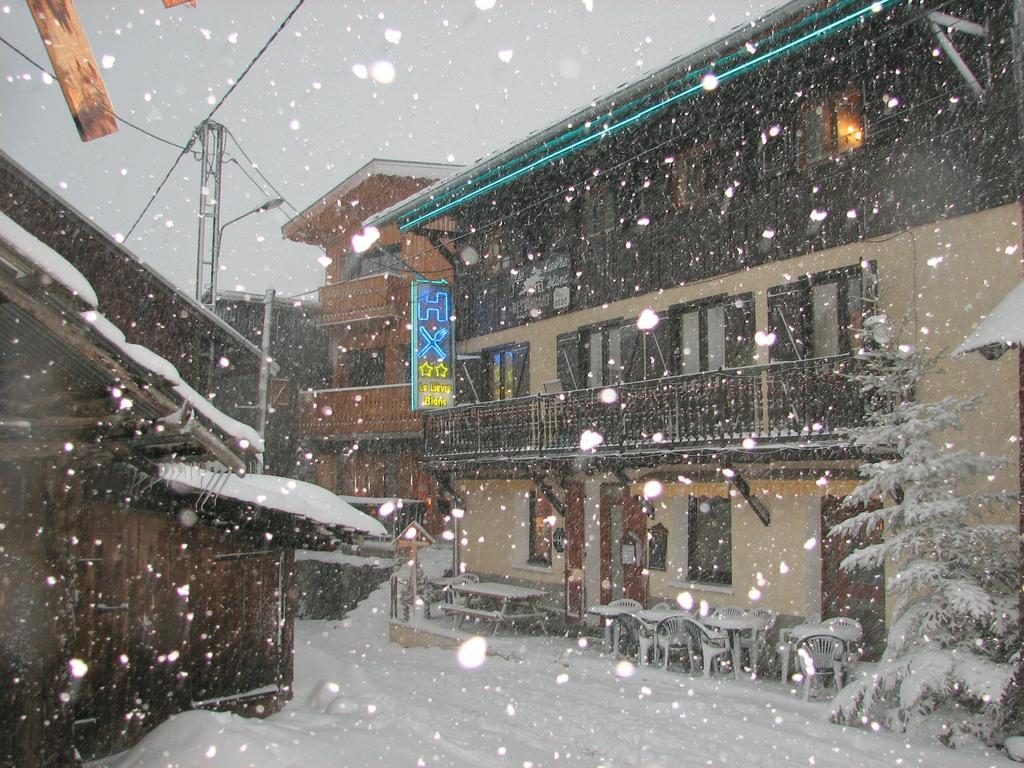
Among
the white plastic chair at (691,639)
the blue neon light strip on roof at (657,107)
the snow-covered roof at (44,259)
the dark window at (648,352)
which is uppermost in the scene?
the blue neon light strip on roof at (657,107)

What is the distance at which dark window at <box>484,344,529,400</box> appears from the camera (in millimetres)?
18797

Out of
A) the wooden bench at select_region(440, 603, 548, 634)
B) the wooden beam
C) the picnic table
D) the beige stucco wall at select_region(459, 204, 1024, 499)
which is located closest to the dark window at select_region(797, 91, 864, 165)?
the beige stucco wall at select_region(459, 204, 1024, 499)

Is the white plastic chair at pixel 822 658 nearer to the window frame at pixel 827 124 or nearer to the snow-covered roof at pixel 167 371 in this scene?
the window frame at pixel 827 124

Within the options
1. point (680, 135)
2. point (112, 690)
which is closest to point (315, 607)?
point (112, 690)

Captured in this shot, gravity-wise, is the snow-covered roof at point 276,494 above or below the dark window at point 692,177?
below

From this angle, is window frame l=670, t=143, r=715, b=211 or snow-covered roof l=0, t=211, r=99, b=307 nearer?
snow-covered roof l=0, t=211, r=99, b=307

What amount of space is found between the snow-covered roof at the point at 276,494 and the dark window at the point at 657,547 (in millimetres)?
6333

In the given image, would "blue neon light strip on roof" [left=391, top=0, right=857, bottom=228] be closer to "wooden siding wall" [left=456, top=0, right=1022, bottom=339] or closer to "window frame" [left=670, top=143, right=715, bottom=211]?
"wooden siding wall" [left=456, top=0, right=1022, bottom=339]

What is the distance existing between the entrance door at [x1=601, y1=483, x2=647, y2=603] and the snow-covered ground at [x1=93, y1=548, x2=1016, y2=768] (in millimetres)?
2912

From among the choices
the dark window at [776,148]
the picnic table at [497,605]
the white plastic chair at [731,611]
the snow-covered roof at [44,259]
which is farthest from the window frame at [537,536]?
the snow-covered roof at [44,259]

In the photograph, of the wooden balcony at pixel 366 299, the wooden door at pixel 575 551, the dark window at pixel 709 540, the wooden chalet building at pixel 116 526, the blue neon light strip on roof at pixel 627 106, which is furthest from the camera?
the wooden balcony at pixel 366 299

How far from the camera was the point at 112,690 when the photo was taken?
8305mm

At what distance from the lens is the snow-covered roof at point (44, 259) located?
172 inches

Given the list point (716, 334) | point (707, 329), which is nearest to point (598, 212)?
point (707, 329)
